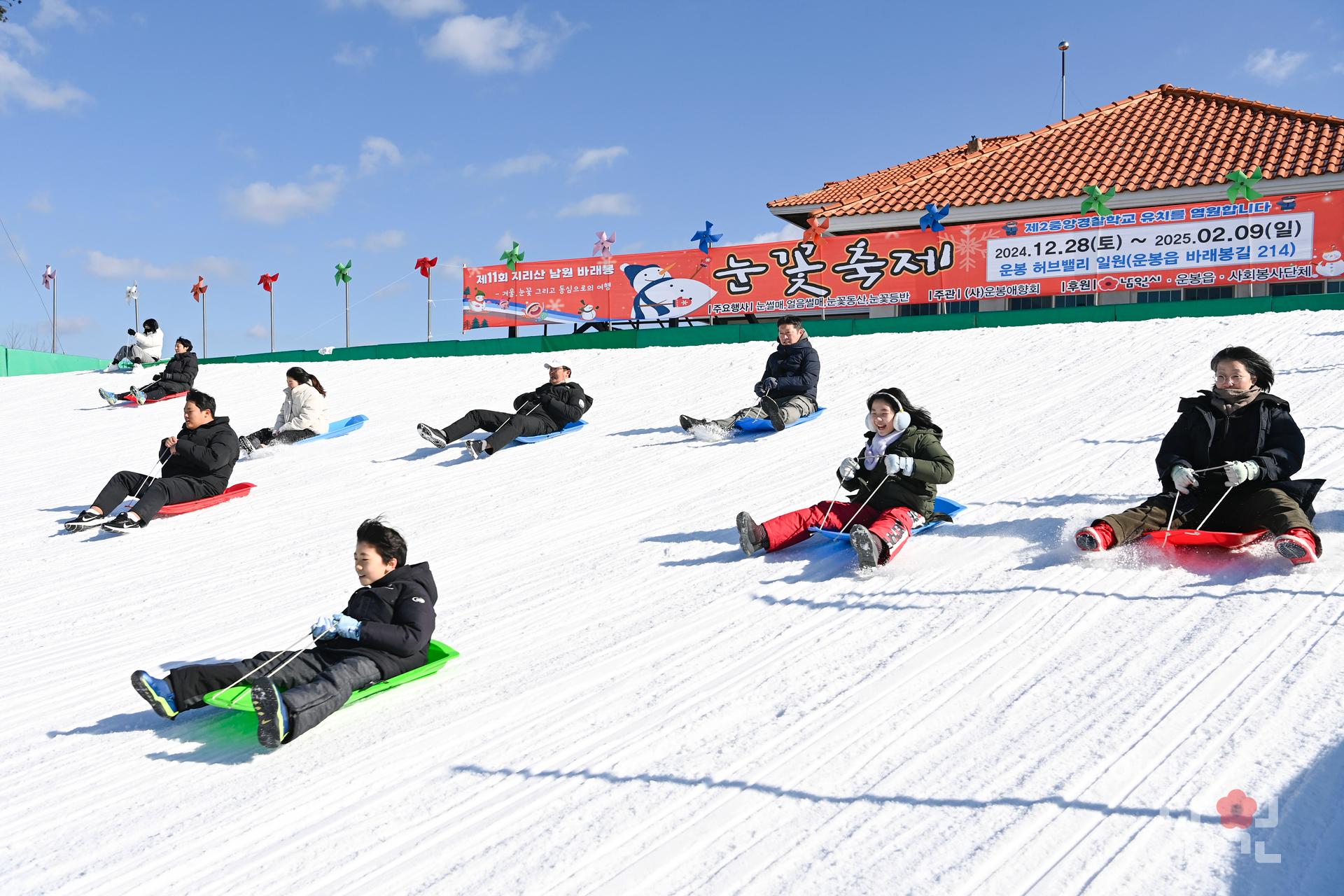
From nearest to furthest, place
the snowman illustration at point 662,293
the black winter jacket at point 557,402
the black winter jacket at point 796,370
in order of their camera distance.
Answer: the black winter jacket at point 796,370, the black winter jacket at point 557,402, the snowman illustration at point 662,293

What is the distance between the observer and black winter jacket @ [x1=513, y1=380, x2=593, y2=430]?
9070mm

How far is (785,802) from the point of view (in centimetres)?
273

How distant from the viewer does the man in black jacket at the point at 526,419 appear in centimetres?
866

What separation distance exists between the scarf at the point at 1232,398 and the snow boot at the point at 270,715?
4.11 metres

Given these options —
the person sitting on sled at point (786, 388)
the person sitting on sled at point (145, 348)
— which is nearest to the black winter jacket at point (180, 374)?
the person sitting on sled at point (145, 348)

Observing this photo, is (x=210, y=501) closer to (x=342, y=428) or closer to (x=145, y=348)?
(x=342, y=428)

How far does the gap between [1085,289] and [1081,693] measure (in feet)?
33.4

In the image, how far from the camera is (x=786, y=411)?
27.2ft

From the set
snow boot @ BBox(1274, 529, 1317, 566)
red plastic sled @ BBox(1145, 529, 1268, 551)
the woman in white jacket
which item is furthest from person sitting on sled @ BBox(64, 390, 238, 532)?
snow boot @ BBox(1274, 529, 1317, 566)

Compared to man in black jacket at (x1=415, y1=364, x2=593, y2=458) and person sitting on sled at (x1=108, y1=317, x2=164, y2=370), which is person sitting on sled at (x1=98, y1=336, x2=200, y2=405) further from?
man in black jacket at (x1=415, y1=364, x2=593, y2=458)

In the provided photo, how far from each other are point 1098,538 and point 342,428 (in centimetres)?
816

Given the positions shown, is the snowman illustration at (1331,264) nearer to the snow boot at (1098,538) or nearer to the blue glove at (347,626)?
the snow boot at (1098,538)

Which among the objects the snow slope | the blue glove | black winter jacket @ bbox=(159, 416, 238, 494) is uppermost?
black winter jacket @ bbox=(159, 416, 238, 494)

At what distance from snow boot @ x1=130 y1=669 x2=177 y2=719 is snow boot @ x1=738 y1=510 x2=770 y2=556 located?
270cm
